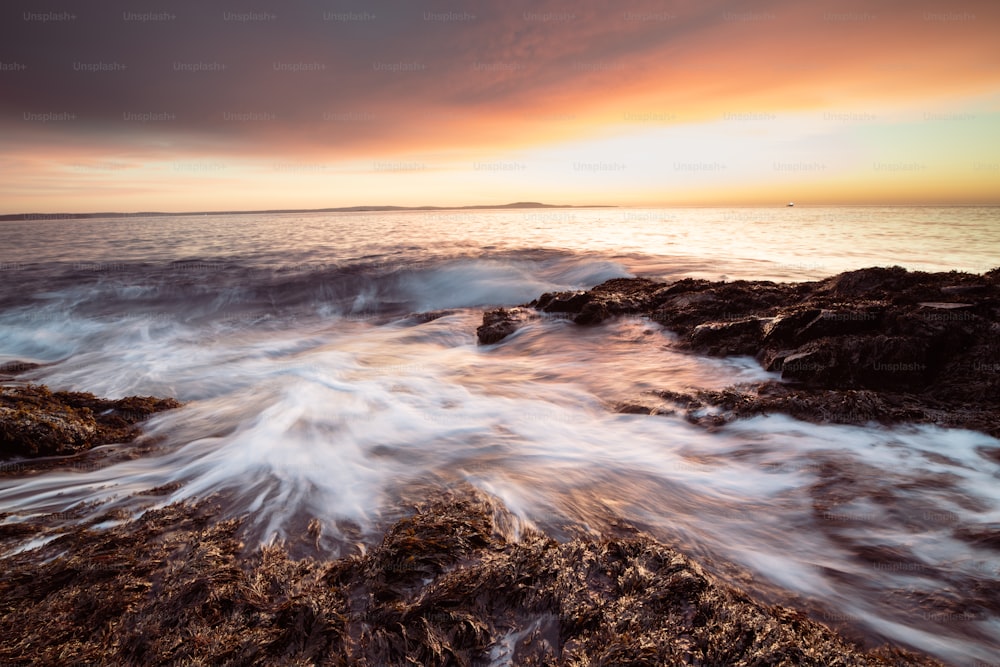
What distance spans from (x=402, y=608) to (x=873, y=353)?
5.72 meters

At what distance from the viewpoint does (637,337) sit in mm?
8234

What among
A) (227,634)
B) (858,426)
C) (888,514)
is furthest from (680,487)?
(227,634)

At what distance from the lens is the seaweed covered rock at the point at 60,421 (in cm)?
452

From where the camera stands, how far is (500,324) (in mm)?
9602

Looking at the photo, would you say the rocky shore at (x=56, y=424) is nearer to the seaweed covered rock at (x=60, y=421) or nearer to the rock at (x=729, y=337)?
the seaweed covered rock at (x=60, y=421)

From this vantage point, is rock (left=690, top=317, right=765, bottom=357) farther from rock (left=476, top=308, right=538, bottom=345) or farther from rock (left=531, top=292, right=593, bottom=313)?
rock (left=476, top=308, right=538, bottom=345)

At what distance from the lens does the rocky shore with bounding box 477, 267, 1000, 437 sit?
477 cm

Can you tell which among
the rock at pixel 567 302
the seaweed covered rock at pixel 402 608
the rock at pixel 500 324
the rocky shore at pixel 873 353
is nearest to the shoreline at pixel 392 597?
the seaweed covered rock at pixel 402 608

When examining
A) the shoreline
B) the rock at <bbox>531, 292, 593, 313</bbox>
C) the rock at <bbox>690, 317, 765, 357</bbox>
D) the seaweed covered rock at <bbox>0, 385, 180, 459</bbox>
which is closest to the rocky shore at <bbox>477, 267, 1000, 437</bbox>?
the rock at <bbox>690, 317, 765, 357</bbox>

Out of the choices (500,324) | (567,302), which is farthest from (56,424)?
(567,302)

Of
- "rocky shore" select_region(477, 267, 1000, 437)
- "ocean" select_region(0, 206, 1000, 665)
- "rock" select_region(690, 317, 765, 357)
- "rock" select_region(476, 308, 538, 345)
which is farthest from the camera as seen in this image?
"rock" select_region(476, 308, 538, 345)

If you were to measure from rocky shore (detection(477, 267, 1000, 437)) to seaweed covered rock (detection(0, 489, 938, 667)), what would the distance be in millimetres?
2896

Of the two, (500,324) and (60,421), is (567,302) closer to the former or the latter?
(500,324)

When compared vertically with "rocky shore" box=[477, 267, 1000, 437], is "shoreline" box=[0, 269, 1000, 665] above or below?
below
